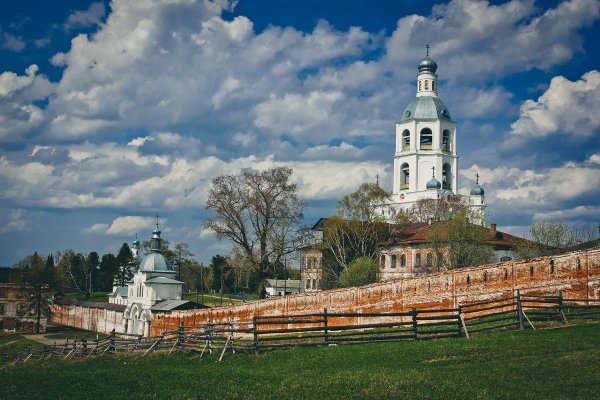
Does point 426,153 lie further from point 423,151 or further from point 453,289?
point 453,289

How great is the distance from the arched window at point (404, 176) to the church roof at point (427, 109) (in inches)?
227

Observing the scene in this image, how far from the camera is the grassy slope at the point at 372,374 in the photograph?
14.0m

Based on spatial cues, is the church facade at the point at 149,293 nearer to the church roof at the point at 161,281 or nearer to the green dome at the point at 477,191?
the church roof at the point at 161,281

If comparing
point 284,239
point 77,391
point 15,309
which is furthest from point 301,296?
point 15,309

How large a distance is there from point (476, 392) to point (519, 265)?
18.4 meters

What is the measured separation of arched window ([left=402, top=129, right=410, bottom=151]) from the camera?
85000 mm

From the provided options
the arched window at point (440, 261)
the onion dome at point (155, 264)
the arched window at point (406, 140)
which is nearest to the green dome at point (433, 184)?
the arched window at point (406, 140)

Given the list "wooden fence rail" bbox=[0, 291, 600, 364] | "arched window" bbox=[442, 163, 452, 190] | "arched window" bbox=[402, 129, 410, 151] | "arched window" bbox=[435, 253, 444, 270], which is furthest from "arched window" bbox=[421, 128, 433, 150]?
"wooden fence rail" bbox=[0, 291, 600, 364]

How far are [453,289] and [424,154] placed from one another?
167ft

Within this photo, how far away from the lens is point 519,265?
3073 cm

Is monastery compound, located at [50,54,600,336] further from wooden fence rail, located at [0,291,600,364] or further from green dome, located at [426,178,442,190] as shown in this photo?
wooden fence rail, located at [0,291,600,364]

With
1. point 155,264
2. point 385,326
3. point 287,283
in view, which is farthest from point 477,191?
point 385,326

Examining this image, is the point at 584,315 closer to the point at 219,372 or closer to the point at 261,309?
the point at 219,372

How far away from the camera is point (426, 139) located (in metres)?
84.5
